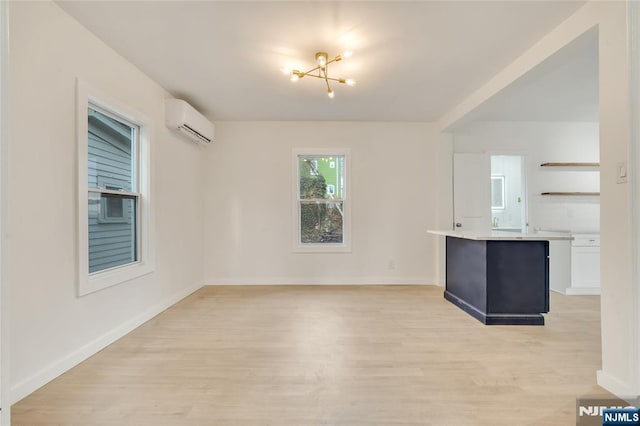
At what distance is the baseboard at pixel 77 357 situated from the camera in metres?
1.76

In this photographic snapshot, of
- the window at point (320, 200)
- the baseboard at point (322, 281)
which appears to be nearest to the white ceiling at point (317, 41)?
the window at point (320, 200)

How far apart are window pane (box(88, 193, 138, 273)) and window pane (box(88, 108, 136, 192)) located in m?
0.14

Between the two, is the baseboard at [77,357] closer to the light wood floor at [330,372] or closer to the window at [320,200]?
the light wood floor at [330,372]

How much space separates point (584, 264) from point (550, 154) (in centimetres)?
181

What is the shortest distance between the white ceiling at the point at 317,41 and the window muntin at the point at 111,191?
0.69 meters

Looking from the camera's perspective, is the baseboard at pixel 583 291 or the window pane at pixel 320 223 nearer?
the baseboard at pixel 583 291

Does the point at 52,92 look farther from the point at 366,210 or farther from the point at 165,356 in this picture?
the point at 366,210

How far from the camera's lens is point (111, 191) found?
264 cm

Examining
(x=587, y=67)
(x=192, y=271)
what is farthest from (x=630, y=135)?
(x=192, y=271)

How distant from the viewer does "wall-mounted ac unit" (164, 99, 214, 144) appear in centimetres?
340

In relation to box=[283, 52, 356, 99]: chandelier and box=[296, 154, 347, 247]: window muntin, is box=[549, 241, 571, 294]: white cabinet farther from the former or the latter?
box=[283, 52, 356, 99]: chandelier

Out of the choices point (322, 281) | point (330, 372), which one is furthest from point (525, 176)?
point (330, 372)

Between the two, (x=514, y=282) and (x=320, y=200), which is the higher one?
(x=320, y=200)

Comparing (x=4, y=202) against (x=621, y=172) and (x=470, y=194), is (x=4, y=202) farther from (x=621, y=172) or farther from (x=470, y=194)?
(x=470, y=194)
